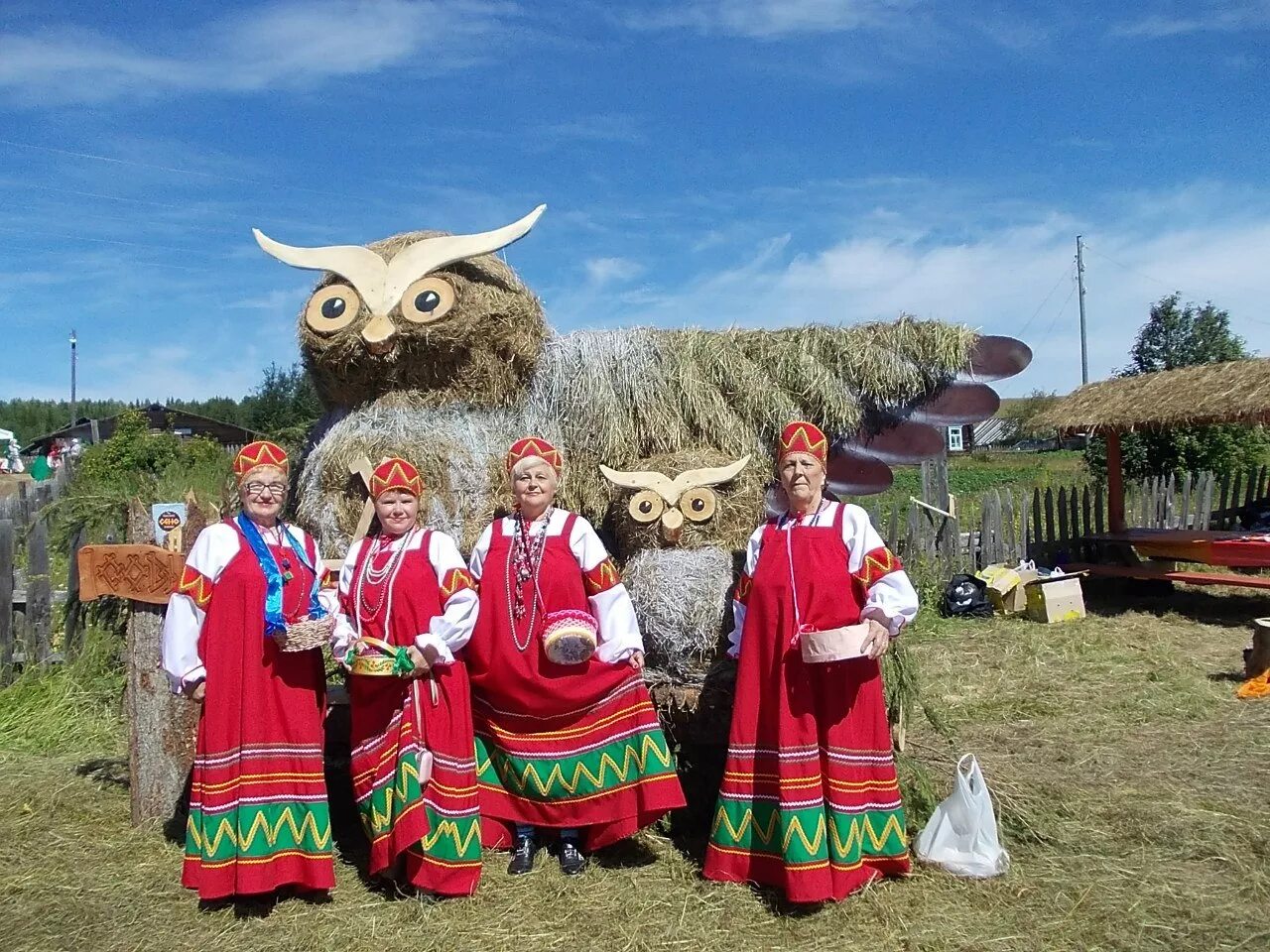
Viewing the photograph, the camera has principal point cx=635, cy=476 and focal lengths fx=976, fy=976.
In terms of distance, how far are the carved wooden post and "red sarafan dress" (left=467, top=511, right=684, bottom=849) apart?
1.46 meters

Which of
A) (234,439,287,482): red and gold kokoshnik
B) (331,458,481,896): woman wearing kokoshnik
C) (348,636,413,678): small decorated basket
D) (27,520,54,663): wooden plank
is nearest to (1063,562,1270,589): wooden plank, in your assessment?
(331,458,481,896): woman wearing kokoshnik

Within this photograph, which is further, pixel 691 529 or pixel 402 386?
pixel 402 386

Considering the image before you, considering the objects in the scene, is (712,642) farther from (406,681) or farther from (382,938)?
(382,938)

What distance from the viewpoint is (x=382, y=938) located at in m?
3.19

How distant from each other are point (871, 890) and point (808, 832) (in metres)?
0.39

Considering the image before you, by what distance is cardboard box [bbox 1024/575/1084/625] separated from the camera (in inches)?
328

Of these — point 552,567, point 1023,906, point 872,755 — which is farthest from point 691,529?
point 1023,906

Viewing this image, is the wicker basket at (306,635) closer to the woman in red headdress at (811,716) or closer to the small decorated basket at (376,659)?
the small decorated basket at (376,659)

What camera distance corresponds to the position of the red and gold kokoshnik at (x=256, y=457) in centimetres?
337

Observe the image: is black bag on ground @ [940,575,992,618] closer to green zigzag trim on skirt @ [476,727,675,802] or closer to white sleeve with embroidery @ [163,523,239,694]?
green zigzag trim on skirt @ [476,727,675,802]

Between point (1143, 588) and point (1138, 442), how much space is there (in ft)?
19.5

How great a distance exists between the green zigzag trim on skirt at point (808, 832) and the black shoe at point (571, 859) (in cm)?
52

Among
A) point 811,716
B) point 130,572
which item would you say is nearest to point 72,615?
point 130,572

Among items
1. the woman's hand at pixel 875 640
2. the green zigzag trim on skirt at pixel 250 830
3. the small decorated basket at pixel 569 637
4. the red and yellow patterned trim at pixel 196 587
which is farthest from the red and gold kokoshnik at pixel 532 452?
the green zigzag trim on skirt at pixel 250 830
